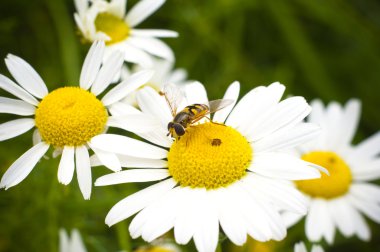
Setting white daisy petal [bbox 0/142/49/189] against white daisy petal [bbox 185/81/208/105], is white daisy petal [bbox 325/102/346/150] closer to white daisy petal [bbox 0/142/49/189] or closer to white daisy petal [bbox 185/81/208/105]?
white daisy petal [bbox 185/81/208/105]

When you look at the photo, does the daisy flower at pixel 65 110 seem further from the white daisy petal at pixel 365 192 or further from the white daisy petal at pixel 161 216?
the white daisy petal at pixel 365 192

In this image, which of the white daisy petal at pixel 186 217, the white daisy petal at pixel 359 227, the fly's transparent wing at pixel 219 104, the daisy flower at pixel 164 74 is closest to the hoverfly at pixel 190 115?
the fly's transparent wing at pixel 219 104

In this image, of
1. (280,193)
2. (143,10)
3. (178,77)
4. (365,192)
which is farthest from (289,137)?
(178,77)

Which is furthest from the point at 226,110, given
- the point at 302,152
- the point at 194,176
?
the point at 302,152

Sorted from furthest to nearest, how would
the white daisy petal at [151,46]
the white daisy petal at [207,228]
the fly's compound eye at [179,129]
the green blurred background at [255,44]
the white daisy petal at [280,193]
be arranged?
the green blurred background at [255,44]
the white daisy petal at [151,46]
the fly's compound eye at [179,129]
the white daisy petal at [280,193]
the white daisy petal at [207,228]

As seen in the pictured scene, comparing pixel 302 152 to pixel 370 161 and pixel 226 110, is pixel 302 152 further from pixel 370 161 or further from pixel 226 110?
pixel 226 110

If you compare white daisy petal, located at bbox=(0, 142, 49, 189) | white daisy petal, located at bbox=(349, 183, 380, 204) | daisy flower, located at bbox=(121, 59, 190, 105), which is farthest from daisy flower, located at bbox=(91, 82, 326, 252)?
daisy flower, located at bbox=(121, 59, 190, 105)
